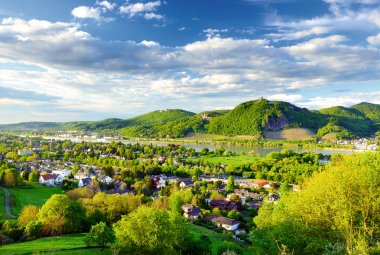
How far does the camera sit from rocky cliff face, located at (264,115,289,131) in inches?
7584

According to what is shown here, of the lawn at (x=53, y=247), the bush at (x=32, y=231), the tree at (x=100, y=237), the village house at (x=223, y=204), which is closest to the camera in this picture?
the lawn at (x=53, y=247)

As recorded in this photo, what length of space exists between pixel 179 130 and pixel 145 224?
179 metres

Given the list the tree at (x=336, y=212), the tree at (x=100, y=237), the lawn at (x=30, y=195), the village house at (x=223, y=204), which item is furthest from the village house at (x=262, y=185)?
the tree at (x=336, y=212)

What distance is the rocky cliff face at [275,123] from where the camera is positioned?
632 feet

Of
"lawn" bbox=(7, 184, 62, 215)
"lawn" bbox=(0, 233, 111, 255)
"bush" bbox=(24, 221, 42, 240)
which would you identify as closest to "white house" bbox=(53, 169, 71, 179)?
"lawn" bbox=(7, 184, 62, 215)

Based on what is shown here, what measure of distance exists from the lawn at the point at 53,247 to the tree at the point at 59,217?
181 cm

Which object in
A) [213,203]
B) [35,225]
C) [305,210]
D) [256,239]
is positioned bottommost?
[213,203]

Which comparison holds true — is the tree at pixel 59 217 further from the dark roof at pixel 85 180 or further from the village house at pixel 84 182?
the dark roof at pixel 85 180

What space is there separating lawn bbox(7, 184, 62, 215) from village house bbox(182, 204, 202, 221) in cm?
1597

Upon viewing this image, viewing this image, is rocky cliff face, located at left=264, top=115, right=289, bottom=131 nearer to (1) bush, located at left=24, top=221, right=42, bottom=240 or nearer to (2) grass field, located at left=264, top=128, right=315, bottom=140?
(2) grass field, located at left=264, top=128, right=315, bottom=140

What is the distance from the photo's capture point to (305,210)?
48.7ft

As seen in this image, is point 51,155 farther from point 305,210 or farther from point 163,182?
point 305,210

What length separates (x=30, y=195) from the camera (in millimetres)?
40500

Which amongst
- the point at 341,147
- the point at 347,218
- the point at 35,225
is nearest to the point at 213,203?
the point at 35,225
